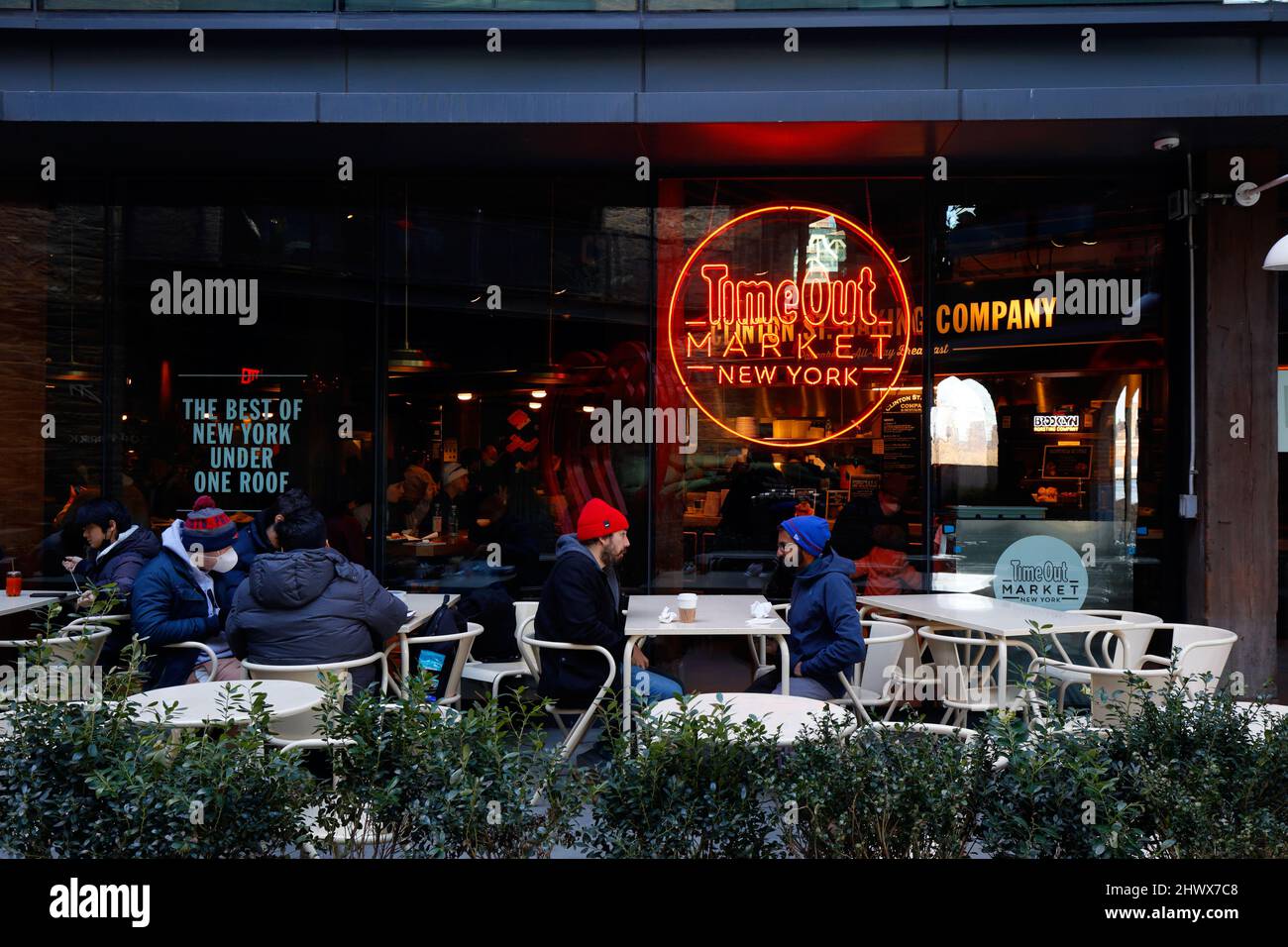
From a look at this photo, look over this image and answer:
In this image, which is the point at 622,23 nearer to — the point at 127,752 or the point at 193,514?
the point at 193,514

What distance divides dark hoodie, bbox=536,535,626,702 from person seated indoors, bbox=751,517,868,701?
0.87 meters

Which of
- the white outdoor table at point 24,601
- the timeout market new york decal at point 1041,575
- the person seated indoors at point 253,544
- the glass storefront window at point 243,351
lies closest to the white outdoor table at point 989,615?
the timeout market new york decal at point 1041,575

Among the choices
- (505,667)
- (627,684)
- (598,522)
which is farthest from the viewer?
(505,667)

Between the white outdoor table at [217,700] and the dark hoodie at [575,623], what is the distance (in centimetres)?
157

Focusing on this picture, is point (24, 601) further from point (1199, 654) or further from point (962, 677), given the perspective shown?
point (1199, 654)

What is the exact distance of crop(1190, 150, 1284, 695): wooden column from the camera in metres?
7.29

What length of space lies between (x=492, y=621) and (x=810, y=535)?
1993 mm

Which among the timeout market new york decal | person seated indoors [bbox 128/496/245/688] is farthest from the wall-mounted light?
person seated indoors [bbox 128/496/245/688]

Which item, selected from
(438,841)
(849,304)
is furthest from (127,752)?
(849,304)

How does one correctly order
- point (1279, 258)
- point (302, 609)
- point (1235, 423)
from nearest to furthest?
point (302, 609)
point (1279, 258)
point (1235, 423)

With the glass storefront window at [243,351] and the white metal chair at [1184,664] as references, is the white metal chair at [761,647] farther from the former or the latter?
the glass storefront window at [243,351]

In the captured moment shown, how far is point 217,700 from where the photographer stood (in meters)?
3.48

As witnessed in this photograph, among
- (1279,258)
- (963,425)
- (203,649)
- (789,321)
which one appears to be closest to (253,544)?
(203,649)

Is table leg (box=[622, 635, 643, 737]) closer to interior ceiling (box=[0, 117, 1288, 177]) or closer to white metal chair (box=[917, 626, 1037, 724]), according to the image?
white metal chair (box=[917, 626, 1037, 724])
